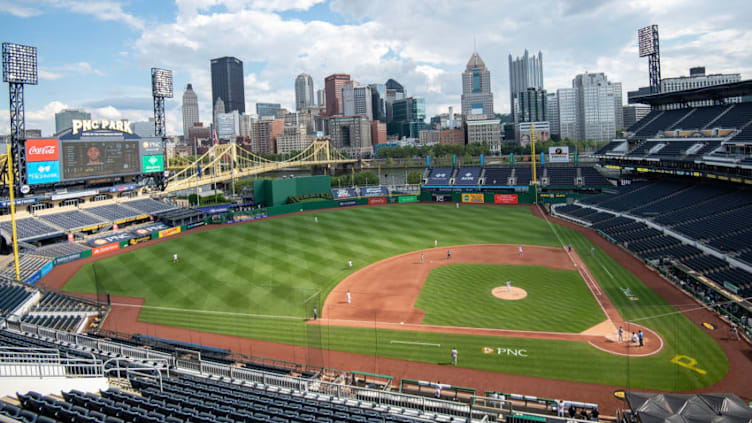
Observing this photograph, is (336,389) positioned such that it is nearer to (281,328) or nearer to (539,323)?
(281,328)

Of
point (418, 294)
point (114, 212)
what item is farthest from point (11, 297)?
point (114, 212)

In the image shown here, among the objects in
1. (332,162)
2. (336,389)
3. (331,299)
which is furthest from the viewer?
(332,162)

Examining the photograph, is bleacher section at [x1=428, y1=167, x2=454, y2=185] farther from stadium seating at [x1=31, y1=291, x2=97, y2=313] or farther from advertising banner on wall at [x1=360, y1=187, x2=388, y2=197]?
stadium seating at [x1=31, y1=291, x2=97, y2=313]

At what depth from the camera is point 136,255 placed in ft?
135

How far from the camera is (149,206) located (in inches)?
2190

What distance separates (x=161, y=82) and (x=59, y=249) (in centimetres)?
2609

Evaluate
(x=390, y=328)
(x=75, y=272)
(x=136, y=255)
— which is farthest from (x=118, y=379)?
(x=136, y=255)

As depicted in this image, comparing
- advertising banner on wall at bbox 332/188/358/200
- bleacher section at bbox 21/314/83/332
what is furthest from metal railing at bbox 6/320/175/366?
advertising banner on wall at bbox 332/188/358/200

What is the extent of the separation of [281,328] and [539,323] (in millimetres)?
12801

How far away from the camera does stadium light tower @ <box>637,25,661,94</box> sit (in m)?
63.0

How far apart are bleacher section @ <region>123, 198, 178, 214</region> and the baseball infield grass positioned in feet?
27.9

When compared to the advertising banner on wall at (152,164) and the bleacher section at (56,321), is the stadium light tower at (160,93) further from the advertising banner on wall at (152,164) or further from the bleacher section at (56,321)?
Answer: the bleacher section at (56,321)

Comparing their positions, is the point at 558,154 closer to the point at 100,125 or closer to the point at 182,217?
the point at 182,217

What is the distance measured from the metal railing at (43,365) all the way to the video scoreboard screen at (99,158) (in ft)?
Answer: 124
